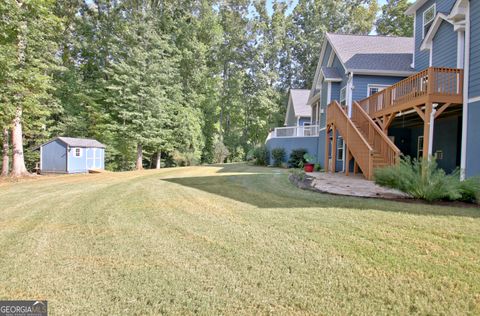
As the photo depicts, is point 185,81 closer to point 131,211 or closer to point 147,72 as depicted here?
point 147,72

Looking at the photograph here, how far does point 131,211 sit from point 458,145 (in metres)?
10.9

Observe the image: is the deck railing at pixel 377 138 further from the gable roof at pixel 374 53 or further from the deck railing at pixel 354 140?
the gable roof at pixel 374 53

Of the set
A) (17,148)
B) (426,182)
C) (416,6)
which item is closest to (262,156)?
(416,6)

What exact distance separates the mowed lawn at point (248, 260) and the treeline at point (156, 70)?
11781mm

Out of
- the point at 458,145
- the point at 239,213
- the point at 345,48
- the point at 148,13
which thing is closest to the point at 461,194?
the point at 239,213

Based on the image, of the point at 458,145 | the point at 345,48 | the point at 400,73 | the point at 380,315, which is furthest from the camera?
the point at 345,48

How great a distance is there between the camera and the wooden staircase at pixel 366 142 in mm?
8508

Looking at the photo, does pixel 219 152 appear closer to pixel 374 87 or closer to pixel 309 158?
pixel 309 158

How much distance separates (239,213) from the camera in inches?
199

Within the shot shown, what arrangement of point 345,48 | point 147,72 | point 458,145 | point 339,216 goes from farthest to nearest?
point 147,72
point 345,48
point 458,145
point 339,216

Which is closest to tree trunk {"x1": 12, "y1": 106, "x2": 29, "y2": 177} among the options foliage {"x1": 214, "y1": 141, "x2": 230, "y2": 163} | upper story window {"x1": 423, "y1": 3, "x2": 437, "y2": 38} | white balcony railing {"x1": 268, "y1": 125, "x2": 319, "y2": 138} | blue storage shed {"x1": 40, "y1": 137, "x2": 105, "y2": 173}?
blue storage shed {"x1": 40, "y1": 137, "x2": 105, "y2": 173}

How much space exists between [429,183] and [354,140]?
4645mm

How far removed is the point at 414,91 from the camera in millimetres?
8094

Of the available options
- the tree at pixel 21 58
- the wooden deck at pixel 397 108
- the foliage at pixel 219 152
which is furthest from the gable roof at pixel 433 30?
the foliage at pixel 219 152
